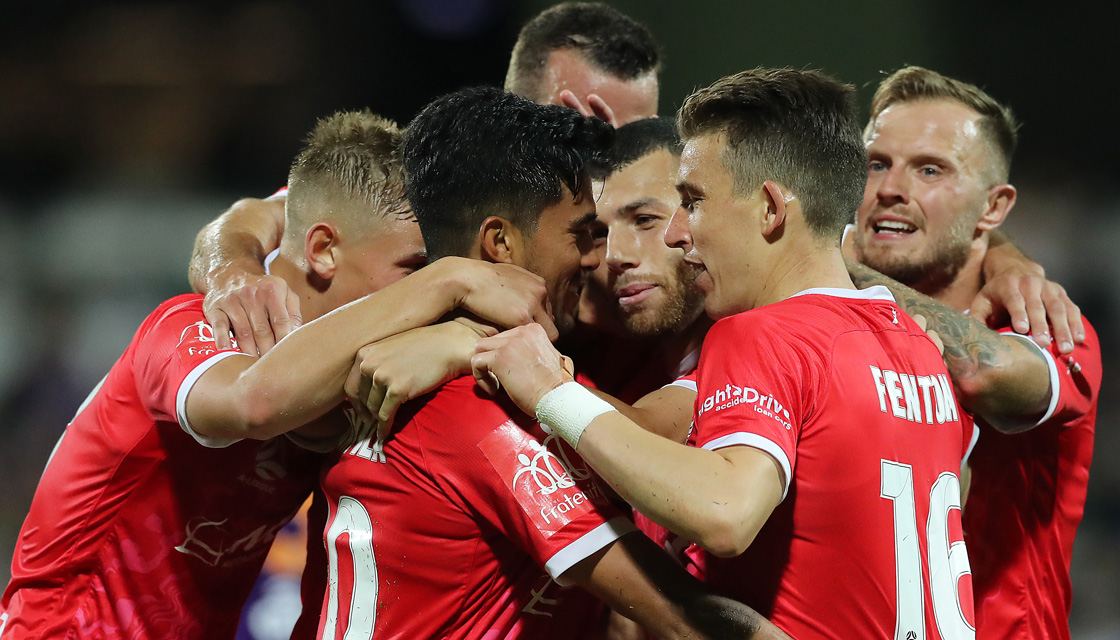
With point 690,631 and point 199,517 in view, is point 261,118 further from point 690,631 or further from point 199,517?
point 690,631

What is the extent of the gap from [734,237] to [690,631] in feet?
3.40

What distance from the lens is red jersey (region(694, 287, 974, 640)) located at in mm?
2381

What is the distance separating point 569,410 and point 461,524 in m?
0.41

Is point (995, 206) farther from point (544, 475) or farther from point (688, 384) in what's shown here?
point (544, 475)

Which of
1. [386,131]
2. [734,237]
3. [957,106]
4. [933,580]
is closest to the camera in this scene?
[933,580]

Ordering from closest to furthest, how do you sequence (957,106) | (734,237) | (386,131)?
(734,237) < (386,131) < (957,106)

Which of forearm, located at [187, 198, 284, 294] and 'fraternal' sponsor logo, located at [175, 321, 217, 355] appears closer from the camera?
'fraternal' sponsor logo, located at [175, 321, 217, 355]

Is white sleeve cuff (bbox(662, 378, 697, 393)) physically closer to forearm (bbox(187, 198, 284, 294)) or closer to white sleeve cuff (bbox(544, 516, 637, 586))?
white sleeve cuff (bbox(544, 516, 637, 586))

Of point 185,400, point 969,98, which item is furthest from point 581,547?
point 969,98

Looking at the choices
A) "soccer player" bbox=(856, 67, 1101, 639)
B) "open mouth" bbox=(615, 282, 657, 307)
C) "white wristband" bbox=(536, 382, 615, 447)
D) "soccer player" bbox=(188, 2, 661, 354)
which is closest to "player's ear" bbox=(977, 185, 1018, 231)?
"soccer player" bbox=(856, 67, 1101, 639)

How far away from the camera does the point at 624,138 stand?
11.9 ft

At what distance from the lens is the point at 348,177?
11.0 feet

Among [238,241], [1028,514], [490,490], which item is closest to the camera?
[490,490]

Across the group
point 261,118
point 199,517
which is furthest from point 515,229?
point 261,118
